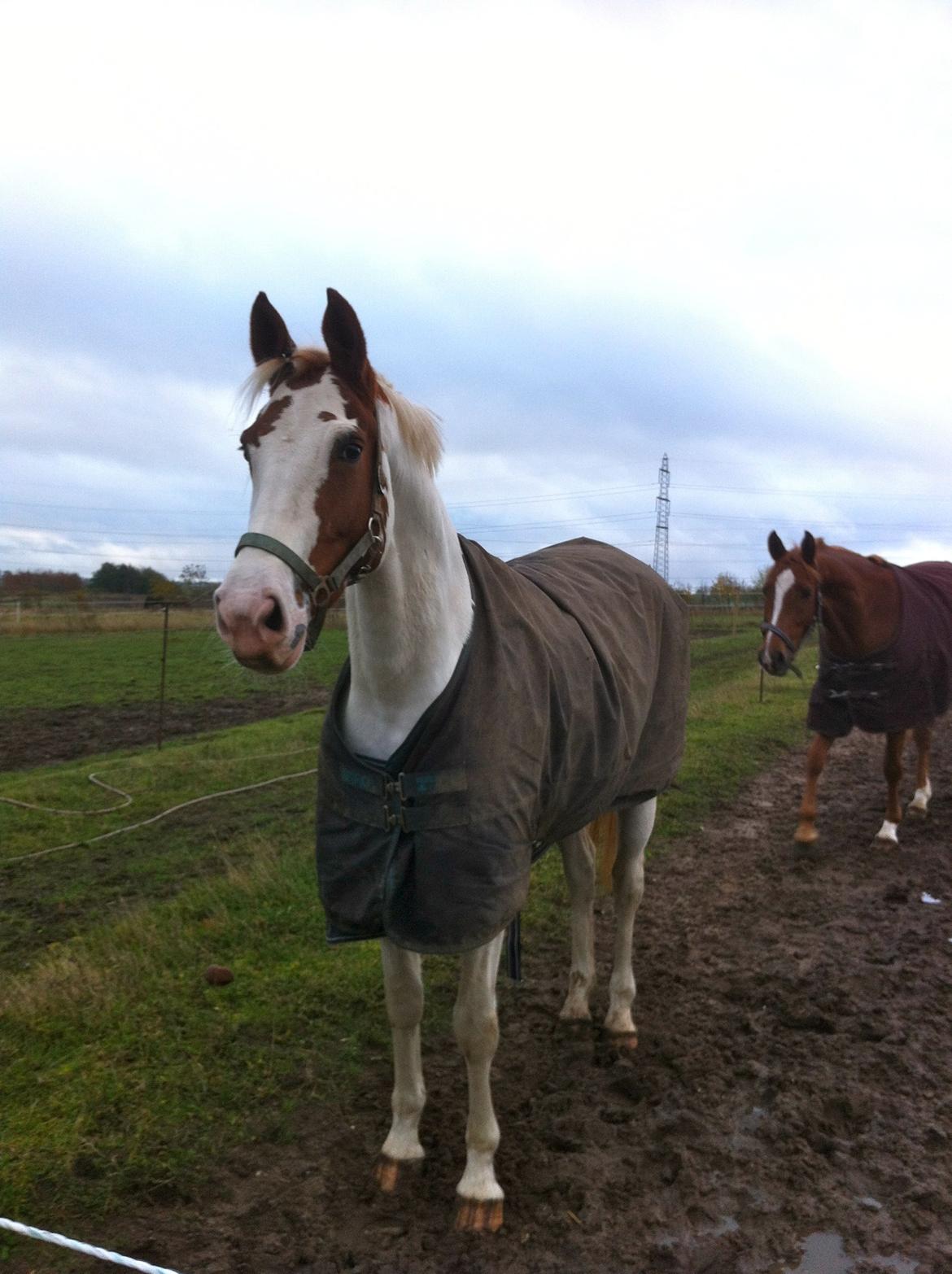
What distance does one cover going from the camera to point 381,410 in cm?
240

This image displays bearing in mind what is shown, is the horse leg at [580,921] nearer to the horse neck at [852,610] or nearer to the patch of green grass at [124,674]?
the horse neck at [852,610]

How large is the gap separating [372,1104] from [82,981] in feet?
4.66

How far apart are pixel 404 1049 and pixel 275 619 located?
1727mm

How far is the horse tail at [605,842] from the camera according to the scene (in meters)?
3.98

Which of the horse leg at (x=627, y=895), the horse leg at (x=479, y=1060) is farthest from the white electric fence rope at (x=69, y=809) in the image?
the horse leg at (x=479, y=1060)

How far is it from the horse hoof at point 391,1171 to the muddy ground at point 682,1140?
0.13 ft

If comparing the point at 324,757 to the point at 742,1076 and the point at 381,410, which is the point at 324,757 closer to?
the point at 381,410

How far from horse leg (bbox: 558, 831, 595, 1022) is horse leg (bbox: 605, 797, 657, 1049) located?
11 centimetres

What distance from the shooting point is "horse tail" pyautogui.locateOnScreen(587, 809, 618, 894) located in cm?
398

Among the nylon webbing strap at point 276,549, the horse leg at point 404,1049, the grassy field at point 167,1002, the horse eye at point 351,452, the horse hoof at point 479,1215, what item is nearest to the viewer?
the nylon webbing strap at point 276,549

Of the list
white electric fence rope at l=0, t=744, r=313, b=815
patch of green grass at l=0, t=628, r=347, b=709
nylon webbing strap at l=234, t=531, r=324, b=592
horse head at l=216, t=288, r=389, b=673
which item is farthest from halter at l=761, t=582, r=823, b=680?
patch of green grass at l=0, t=628, r=347, b=709

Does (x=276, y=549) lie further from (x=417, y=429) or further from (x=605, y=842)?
(x=605, y=842)

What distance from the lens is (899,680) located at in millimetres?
5953

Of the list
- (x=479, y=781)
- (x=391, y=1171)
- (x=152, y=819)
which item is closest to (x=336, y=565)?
(x=479, y=781)
